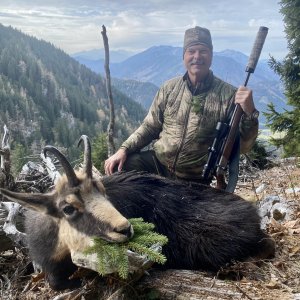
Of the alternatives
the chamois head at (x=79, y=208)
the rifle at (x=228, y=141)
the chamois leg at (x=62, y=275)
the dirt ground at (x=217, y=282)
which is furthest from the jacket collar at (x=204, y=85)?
the chamois leg at (x=62, y=275)

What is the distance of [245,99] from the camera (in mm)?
5395

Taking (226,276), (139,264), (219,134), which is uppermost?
(219,134)

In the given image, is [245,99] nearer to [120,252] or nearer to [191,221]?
[191,221]

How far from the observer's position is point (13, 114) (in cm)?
14775

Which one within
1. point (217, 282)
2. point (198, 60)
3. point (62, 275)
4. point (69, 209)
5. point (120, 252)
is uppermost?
point (198, 60)

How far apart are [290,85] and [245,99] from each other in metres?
9.06

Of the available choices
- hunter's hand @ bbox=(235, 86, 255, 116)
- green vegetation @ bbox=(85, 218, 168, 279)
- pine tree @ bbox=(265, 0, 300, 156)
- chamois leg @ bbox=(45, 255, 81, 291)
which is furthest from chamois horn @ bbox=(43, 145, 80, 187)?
pine tree @ bbox=(265, 0, 300, 156)

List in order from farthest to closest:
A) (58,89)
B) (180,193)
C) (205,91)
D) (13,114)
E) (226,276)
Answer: (58,89)
(13,114)
(205,91)
(180,193)
(226,276)

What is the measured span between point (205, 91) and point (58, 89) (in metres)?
193

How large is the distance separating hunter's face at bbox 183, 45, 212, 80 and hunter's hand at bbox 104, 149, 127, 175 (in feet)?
5.14

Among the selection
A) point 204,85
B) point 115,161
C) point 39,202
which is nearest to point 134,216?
point 39,202

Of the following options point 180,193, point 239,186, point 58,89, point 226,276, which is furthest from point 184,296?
point 58,89

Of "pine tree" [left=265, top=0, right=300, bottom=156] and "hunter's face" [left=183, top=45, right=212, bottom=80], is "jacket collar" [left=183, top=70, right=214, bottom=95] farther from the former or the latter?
"pine tree" [left=265, top=0, right=300, bottom=156]

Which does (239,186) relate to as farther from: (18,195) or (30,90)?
(30,90)
